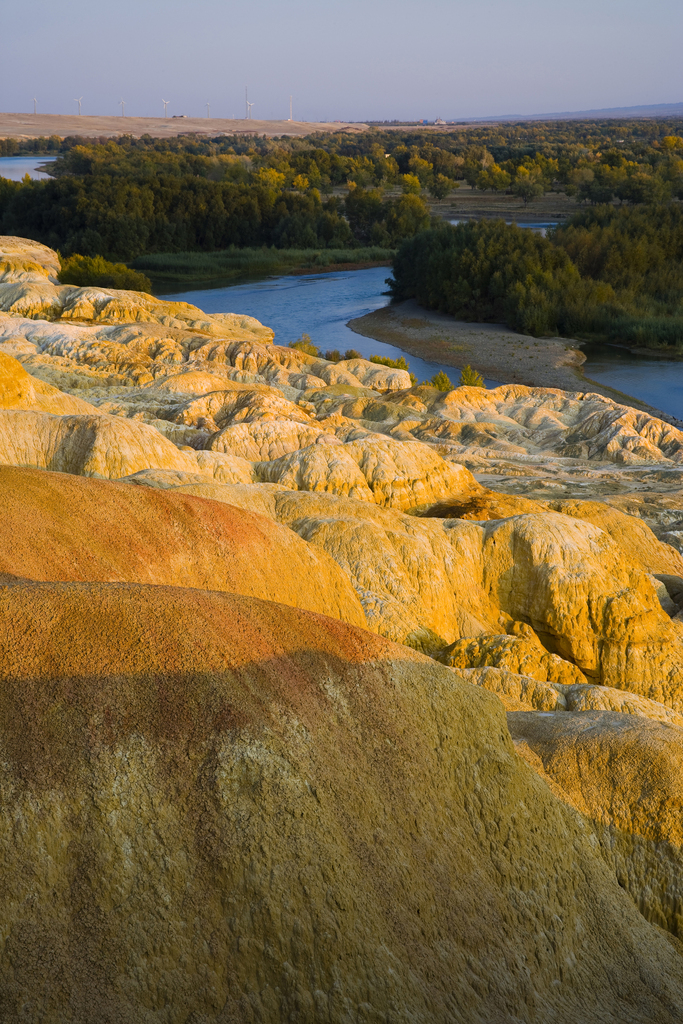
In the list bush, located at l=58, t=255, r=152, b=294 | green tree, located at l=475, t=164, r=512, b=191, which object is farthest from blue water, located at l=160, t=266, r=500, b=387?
green tree, located at l=475, t=164, r=512, b=191

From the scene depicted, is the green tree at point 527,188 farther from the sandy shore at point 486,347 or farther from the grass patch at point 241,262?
the sandy shore at point 486,347

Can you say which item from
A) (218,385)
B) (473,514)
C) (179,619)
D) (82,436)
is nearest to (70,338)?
(218,385)

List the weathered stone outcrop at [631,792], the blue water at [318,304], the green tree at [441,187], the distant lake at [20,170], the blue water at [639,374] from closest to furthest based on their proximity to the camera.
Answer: the weathered stone outcrop at [631,792], the blue water at [639,374], the blue water at [318,304], the green tree at [441,187], the distant lake at [20,170]

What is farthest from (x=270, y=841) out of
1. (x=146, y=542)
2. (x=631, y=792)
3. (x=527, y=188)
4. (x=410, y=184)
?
(x=410, y=184)

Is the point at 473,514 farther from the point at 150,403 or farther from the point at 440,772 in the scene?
the point at 150,403

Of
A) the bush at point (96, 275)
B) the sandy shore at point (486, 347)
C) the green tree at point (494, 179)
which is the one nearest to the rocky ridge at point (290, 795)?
the sandy shore at point (486, 347)

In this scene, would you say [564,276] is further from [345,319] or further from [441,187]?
[441,187]

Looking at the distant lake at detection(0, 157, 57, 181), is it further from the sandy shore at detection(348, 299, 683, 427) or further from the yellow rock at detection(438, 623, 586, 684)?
the yellow rock at detection(438, 623, 586, 684)
